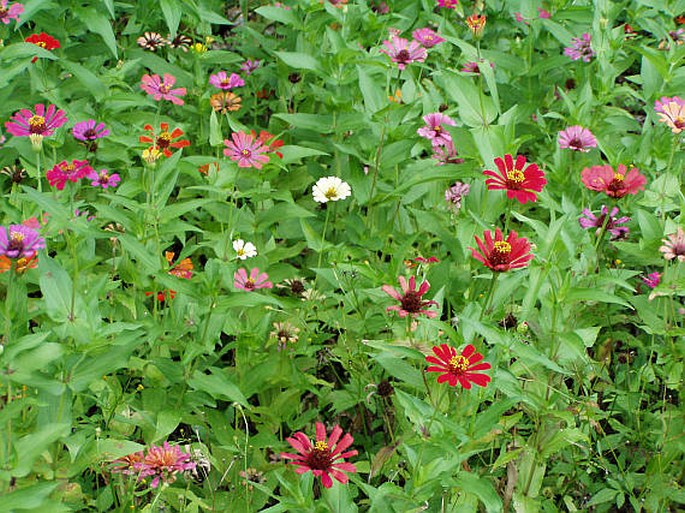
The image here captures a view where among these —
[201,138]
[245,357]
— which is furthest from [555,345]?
[201,138]

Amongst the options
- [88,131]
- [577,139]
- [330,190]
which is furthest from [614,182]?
[88,131]

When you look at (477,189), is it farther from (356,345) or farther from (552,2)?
(552,2)

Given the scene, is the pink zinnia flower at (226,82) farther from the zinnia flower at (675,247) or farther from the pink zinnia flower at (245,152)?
the zinnia flower at (675,247)

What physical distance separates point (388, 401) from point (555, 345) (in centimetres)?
47

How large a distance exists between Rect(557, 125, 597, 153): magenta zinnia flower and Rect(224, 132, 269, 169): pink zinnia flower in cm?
86

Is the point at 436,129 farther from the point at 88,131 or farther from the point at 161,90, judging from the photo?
the point at 88,131

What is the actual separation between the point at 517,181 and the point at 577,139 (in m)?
0.84

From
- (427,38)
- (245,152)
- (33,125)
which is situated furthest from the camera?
(427,38)

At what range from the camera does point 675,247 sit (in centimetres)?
200

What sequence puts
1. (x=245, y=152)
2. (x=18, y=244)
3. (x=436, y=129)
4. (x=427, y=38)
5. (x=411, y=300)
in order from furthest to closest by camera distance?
(x=427, y=38) → (x=436, y=129) → (x=245, y=152) → (x=411, y=300) → (x=18, y=244)

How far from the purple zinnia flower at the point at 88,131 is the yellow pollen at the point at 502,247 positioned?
3.96 ft

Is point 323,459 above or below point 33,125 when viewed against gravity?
below

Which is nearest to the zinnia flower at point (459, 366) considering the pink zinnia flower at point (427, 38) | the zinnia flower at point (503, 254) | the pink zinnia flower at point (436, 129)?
the zinnia flower at point (503, 254)

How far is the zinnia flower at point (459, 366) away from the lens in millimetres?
1553
